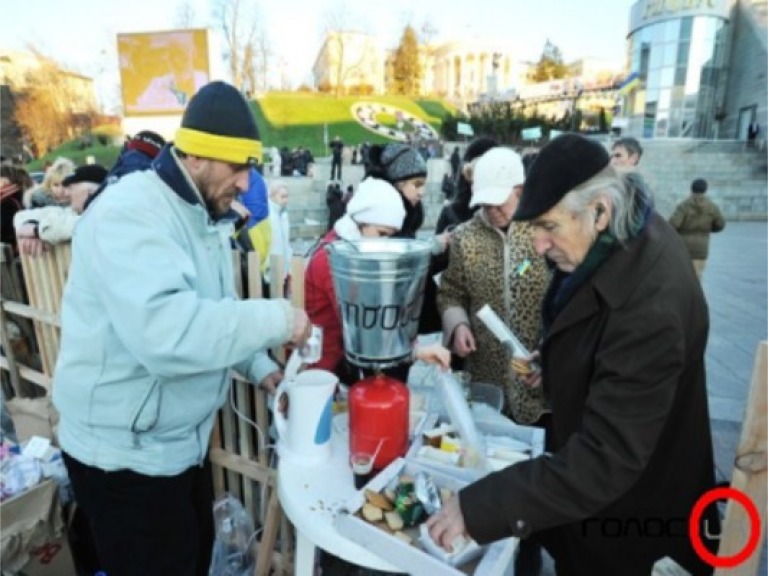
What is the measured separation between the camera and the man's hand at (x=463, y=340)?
1975mm

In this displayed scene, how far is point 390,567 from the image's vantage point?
45.5 inches


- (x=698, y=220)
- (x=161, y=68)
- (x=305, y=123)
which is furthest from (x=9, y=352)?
(x=305, y=123)

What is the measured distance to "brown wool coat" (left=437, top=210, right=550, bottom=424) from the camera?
6.65ft

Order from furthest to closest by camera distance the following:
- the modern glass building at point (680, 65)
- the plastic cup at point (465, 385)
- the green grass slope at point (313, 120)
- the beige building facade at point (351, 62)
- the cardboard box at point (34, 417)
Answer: the beige building facade at point (351, 62) < the green grass slope at point (313, 120) < the modern glass building at point (680, 65) < the cardboard box at point (34, 417) < the plastic cup at point (465, 385)

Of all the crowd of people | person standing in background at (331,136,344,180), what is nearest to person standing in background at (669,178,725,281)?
the crowd of people

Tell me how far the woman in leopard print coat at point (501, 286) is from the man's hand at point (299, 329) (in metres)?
0.76

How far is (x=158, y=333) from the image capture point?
3.89ft

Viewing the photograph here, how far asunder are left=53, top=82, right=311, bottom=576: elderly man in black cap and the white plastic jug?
0.14 m

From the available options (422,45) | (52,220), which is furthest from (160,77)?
(422,45)

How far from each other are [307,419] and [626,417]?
2.82ft

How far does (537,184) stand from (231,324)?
796mm

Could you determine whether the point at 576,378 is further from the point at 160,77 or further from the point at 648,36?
the point at 648,36

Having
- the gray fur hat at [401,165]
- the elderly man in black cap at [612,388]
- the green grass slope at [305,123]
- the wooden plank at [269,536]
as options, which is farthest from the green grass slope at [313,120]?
the elderly man in black cap at [612,388]

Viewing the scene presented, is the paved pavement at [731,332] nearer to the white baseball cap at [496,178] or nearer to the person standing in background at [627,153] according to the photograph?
the white baseball cap at [496,178]
